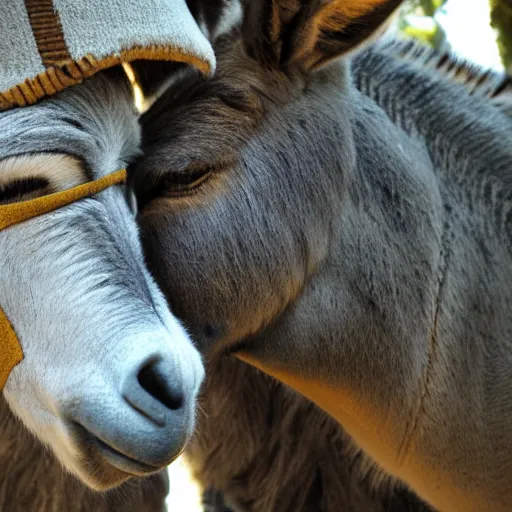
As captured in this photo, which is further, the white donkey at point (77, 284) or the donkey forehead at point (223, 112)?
the donkey forehead at point (223, 112)

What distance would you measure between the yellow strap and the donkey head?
1.15 ft

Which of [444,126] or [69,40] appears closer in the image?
[69,40]

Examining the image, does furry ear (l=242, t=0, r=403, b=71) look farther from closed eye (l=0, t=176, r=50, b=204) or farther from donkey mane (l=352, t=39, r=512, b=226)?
closed eye (l=0, t=176, r=50, b=204)

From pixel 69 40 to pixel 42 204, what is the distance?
0.41 metres

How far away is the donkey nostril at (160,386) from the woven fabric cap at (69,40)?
0.73 meters

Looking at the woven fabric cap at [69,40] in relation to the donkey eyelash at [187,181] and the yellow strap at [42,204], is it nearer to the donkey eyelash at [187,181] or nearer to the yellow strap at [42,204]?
the yellow strap at [42,204]

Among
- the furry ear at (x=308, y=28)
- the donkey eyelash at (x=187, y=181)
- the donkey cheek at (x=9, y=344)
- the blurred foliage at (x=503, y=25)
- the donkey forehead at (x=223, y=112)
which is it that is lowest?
the blurred foliage at (x=503, y=25)

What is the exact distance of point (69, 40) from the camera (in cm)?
A: 207

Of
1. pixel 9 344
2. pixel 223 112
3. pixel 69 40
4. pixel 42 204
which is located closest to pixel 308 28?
pixel 223 112

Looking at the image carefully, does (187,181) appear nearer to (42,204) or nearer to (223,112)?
(223,112)

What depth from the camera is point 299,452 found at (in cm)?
389

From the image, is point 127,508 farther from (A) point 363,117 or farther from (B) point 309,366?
(A) point 363,117

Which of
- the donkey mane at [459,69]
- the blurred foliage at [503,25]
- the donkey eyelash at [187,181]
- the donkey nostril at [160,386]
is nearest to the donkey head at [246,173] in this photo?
the donkey eyelash at [187,181]

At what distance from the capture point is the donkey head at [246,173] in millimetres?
2502
